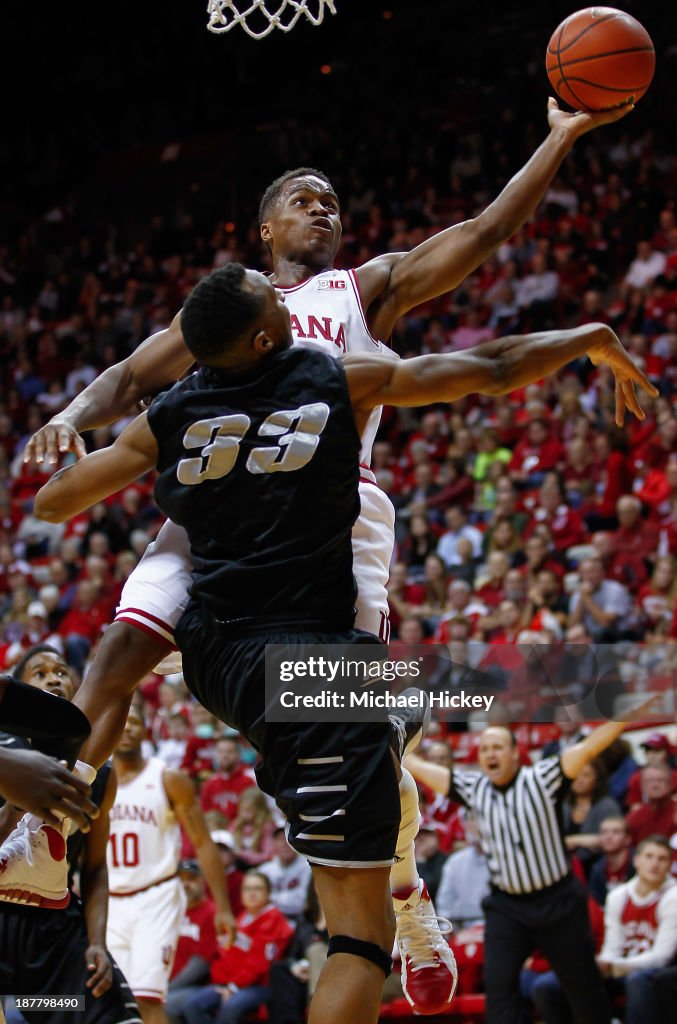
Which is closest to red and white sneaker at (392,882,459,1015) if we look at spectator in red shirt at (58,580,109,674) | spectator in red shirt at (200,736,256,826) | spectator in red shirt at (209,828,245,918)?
spectator in red shirt at (209,828,245,918)

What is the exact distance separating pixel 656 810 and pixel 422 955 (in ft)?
11.7

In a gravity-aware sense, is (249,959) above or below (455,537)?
below

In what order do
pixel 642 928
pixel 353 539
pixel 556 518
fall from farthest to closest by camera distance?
pixel 556 518 < pixel 642 928 < pixel 353 539

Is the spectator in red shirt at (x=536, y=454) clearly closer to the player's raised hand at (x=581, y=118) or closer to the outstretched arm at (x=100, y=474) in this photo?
the player's raised hand at (x=581, y=118)

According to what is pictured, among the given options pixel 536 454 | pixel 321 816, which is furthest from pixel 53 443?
pixel 536 454

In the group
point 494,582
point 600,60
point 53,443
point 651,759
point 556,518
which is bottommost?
point 651,759

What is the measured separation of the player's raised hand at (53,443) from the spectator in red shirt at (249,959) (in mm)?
5000

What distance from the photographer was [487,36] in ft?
65.6

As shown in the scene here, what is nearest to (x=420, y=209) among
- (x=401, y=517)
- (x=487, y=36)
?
(x=487, y=36)

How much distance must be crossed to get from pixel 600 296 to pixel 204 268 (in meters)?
6.50

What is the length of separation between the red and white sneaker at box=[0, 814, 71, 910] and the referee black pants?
9.71 ft

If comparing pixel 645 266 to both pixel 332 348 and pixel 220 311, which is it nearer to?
pixel 332 348

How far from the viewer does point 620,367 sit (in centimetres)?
386

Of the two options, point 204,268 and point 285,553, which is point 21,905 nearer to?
point 285,553
